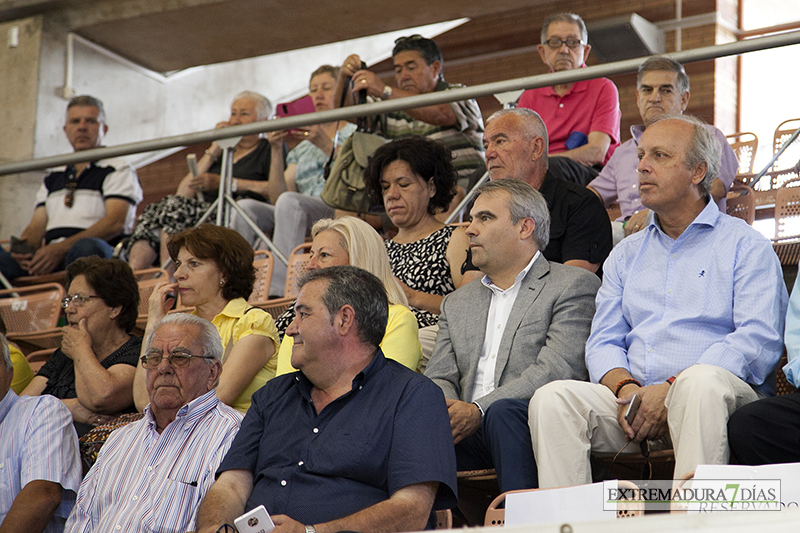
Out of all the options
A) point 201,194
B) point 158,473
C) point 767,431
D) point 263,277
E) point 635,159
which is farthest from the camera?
point 201,194

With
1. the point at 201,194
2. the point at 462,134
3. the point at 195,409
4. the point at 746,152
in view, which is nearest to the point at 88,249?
the point at 201,194

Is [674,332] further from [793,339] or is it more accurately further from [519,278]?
[519,278]

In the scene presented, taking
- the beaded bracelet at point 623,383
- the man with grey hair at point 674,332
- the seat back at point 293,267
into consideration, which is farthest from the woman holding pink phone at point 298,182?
the beaded bracelet at point 623,383

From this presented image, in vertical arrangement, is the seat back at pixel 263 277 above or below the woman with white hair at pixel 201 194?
below

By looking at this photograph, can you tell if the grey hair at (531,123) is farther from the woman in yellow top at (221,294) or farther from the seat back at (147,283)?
the seat back at (147,283)

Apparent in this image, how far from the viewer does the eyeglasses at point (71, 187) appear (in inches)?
220

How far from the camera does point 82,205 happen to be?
5.57 m

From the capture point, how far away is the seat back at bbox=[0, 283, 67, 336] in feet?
16.0

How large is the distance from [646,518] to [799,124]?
10.6ft

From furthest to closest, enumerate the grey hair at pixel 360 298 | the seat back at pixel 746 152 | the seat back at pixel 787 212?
the seat back at pixel 746 152 → the seat back at pixel 787 212 → the grey hair at pixel 360 298

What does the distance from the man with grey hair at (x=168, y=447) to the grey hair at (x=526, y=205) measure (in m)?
1.00

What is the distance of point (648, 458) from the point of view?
100 inches

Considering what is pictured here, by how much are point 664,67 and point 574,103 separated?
3.02 feet

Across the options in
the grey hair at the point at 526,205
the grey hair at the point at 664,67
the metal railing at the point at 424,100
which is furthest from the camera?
the grey hair at the point at 664,67
